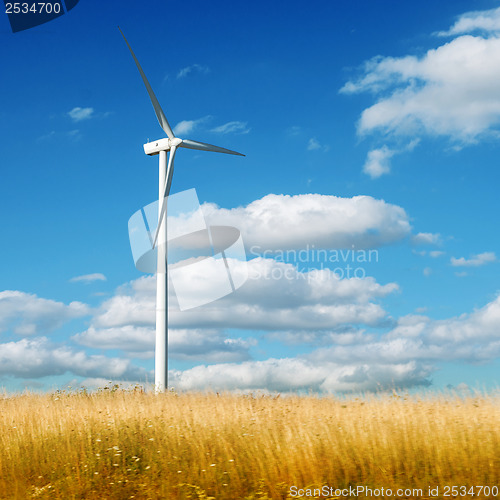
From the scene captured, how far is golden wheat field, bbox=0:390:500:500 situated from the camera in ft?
39.9

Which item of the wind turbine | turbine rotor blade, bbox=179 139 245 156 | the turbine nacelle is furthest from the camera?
turbine rotor blade, bbox=179 139 245 156

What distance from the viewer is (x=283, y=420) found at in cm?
1652

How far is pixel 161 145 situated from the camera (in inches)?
1341

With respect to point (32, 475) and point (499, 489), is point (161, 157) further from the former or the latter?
point (499, 489)

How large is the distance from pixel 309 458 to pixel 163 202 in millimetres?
20812

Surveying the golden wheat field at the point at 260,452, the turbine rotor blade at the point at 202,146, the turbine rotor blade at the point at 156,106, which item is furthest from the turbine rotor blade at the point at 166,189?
the golden wheat field at the point at 260,452

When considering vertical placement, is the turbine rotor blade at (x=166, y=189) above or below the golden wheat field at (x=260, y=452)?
above

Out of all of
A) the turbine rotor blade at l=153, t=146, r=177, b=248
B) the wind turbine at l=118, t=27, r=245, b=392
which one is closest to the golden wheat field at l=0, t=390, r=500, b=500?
the wind turbine at l=118, t=27, r=245, b=392

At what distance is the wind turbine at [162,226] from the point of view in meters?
29.1

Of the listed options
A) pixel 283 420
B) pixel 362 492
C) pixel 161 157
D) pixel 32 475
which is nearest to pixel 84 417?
pixel 32 475

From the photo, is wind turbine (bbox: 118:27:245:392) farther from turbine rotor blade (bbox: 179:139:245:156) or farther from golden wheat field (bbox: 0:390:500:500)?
golden wheat field (bbox: 0:390:500:500)

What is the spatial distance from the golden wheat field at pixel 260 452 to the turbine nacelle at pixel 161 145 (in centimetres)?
1925

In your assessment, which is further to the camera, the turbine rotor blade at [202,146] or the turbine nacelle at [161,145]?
the turbine rotor blade at [202,146]

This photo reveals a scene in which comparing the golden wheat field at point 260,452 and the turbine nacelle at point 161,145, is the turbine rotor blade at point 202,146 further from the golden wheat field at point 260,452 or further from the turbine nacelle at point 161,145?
the golden wheat field at point 260,452
